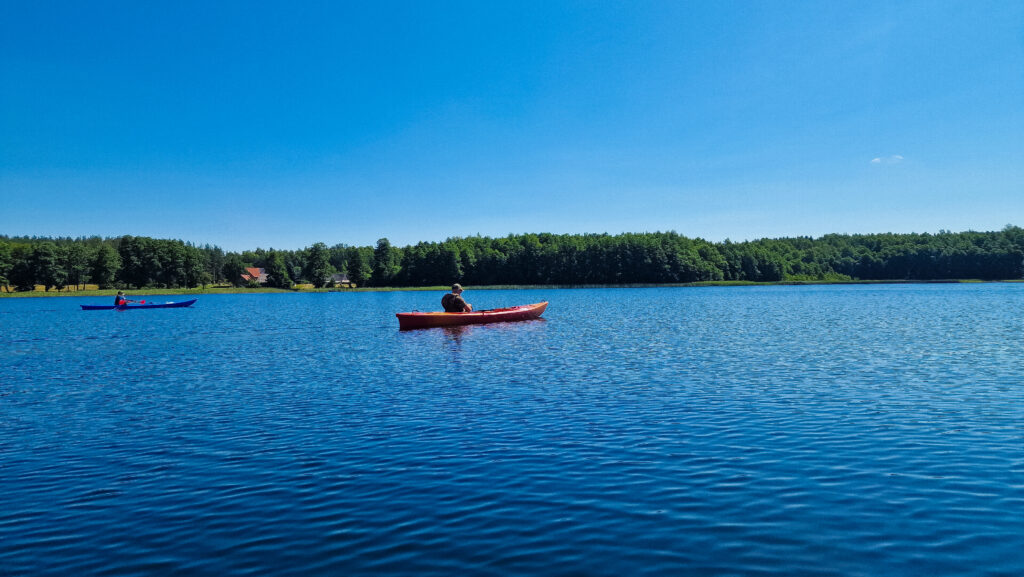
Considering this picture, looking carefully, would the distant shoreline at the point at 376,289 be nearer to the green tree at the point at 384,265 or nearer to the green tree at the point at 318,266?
the green tree at the point at 318,266

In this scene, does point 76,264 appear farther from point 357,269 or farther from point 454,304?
point 454,304

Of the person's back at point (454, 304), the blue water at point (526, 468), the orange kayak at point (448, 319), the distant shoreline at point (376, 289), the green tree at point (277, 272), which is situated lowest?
the blue water at point (526, 468)

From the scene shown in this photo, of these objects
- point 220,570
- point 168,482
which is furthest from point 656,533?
point 168,482

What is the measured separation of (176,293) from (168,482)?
14421cm

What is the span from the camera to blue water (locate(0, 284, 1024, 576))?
7.51 metres

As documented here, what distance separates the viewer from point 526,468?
36.0 ft

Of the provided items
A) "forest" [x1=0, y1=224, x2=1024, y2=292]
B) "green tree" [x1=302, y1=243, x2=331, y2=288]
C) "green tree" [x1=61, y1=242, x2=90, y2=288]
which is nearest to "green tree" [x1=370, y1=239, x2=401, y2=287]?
"forest" [x1=0, y1=224, x2=1024, y2=292]

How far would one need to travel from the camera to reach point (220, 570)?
23.6ft

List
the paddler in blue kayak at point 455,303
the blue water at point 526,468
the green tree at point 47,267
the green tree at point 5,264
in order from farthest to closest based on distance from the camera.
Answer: the green tree at point 47,267 → the green tree at point 5,264 → the paddler in blue kayak at point 455,303 → the blue water at point 526,468

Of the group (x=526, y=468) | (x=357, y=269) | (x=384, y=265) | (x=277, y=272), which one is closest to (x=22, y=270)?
(x=277, y=272)

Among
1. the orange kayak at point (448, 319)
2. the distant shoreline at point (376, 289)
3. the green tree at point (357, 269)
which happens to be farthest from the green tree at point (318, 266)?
the orange kayak at point (448, 319)

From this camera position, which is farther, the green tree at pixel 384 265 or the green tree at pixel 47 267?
the green tree at pixel 384 265

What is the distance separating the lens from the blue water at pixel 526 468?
7.51m

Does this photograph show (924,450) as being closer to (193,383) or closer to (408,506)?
(408,506)
